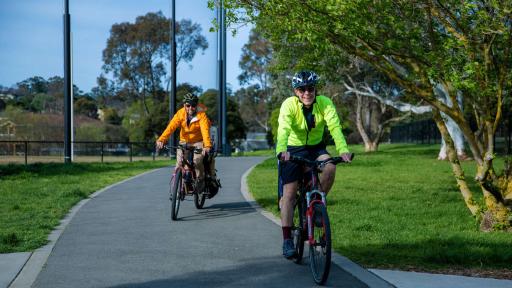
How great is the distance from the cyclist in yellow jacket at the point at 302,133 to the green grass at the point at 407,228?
0.86 metres

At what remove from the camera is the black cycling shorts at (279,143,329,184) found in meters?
6.07

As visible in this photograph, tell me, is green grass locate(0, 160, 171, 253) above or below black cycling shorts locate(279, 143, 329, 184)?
below

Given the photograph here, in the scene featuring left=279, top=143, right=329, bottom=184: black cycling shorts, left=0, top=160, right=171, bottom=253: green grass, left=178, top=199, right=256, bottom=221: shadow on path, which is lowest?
left=178, top=199, right=256, bottom=221: shadow on path

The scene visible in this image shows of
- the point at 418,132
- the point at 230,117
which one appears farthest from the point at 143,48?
the point at 418,132

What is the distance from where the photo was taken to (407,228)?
8.46 m

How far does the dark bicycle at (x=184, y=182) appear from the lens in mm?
9359

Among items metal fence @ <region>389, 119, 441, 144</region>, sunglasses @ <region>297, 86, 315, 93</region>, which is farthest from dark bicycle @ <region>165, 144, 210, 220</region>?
metal fence @ <region>389, 119, 441, 144</region>

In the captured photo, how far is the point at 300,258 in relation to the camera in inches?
243

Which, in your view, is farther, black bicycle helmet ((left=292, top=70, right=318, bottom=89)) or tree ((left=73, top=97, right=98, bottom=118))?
tree ((left=73, top=97, right=98, bottom=118))

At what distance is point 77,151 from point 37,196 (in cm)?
1909

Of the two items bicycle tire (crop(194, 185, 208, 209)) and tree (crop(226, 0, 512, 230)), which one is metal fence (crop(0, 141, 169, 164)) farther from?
tree (crop(226, 0, 512, 230))

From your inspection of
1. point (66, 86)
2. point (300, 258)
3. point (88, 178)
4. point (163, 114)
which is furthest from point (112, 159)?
point (300, 258)

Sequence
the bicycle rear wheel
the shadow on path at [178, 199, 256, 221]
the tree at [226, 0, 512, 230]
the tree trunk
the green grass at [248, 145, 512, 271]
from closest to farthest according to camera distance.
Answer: the bicycle rear wheel < the green grass at [248, 145, 512, 271] < the tree at [226, 0, 512, 230] < the tree trunk < the shadow on path at [178, 199, 256, 221]

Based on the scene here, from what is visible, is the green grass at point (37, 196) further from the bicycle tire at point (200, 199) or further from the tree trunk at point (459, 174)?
the tree trunk at point (459, 174)
